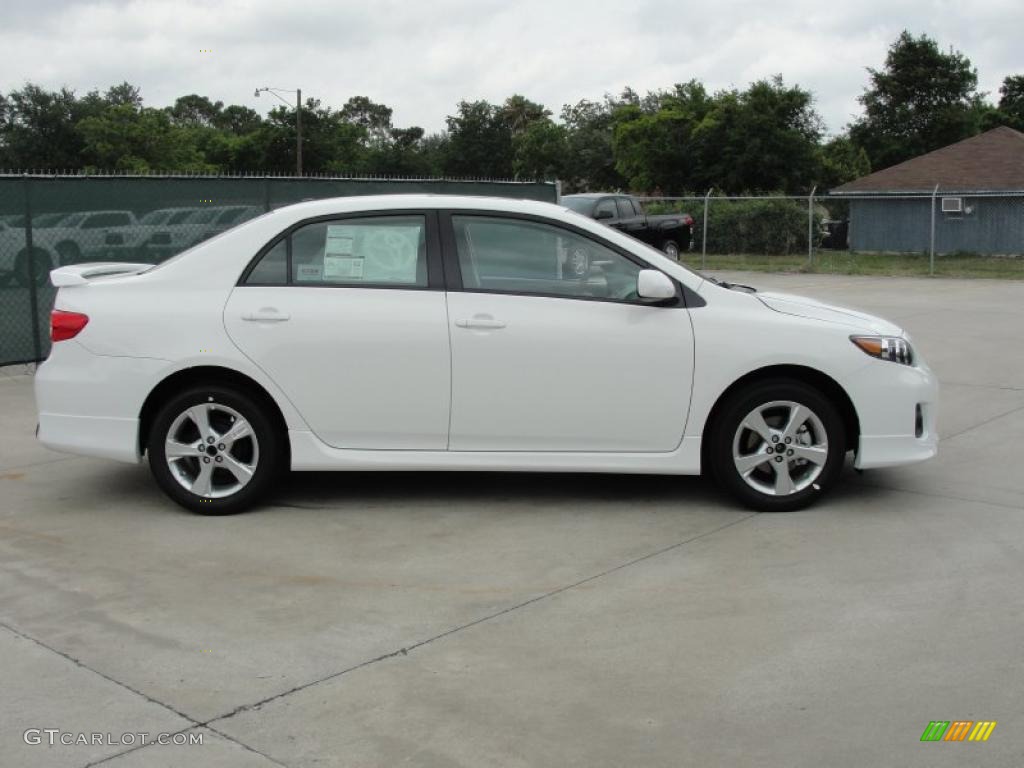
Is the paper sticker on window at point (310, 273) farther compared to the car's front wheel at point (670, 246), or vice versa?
the car's front wheel at point (670, 246)

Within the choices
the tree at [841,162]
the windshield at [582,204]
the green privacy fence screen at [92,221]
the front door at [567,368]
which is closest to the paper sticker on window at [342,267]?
the front door at [567,368]

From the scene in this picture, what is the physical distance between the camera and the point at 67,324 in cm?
629

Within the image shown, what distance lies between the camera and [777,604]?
489 centimetres

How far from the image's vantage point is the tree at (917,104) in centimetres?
5669

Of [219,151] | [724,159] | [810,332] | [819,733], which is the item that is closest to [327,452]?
[810,332]

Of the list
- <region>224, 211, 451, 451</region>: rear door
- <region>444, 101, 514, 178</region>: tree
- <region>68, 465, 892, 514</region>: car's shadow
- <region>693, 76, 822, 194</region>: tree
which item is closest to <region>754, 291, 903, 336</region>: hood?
<region>68, 465, 892, 514</region>: car's shadow

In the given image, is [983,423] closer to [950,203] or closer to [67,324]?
[67,324]

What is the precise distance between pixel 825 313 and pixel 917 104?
56.5m

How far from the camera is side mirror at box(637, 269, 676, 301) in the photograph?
605 centimetres

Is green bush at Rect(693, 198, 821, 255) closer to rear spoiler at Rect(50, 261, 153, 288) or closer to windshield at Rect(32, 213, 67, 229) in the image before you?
windshield at Rect(32, 213, 67, 229)

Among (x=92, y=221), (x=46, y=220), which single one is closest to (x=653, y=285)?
(x=46, y=220)

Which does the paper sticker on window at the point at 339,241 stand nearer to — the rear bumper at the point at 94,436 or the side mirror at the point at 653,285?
the rear bumper at the point at 94,436

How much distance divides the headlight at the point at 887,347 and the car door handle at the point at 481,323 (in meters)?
1.87

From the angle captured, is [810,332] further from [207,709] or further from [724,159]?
[724,159]
